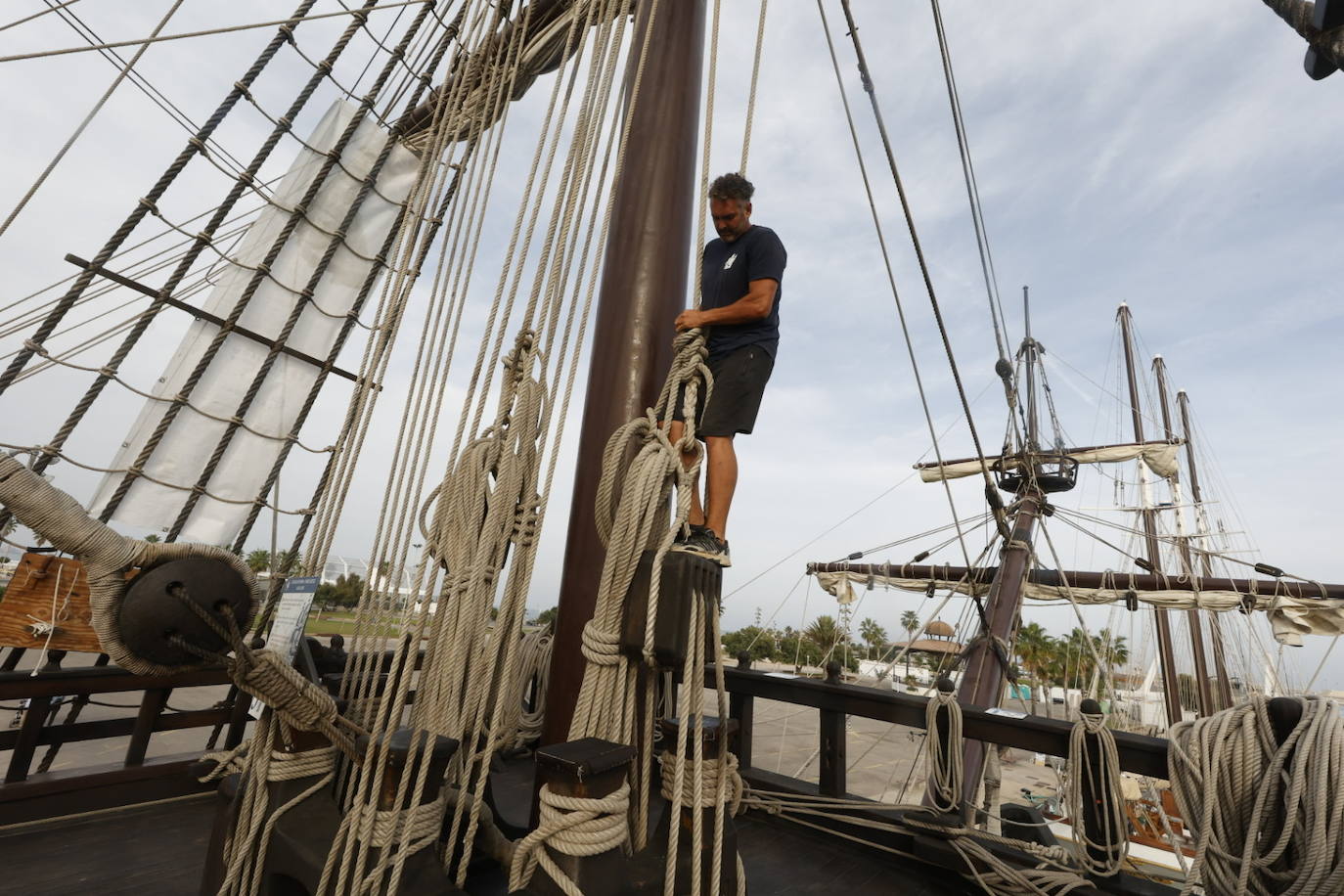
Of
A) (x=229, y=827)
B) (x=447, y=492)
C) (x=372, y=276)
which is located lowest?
(x=229, y=827)

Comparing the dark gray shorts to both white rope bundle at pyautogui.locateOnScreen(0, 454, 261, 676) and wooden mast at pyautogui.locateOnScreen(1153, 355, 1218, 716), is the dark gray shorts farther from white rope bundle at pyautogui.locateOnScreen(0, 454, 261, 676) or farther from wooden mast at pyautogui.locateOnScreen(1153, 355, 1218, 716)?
wooden mast at pyautogui.locateOnScreen(1153, 355, 1218, 716)

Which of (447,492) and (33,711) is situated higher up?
(447,492)

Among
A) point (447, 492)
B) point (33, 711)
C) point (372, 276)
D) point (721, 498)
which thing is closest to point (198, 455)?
point (372, 276)

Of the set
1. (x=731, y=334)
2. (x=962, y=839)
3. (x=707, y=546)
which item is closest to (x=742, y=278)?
(x=731, y=334)

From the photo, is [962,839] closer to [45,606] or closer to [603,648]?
[603,648]

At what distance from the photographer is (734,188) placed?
2205 mm

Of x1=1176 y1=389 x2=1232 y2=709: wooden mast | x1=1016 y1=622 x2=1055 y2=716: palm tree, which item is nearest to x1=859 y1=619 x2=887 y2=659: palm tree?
x1=1016 y1=622 x2=1055 y2=716: palm tree

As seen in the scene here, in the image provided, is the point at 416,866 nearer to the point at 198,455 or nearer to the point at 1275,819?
the point at 1275,819

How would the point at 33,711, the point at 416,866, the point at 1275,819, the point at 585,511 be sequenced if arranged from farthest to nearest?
the point at 33,711 → the point at 585,511 → the point at 1275,819 → the point at 416,866

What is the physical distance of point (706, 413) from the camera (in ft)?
6.63

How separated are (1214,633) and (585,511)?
58.9ft

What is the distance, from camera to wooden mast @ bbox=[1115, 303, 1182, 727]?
12250 millimetres

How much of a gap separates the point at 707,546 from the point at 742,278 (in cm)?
107

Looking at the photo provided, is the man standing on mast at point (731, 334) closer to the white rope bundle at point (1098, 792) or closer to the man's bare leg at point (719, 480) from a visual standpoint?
the man's bare leg at point (719, 480)
